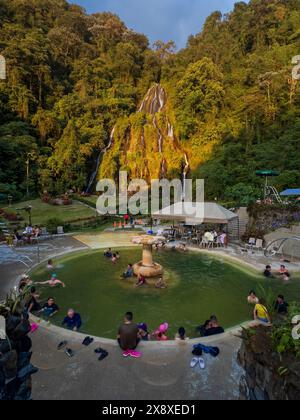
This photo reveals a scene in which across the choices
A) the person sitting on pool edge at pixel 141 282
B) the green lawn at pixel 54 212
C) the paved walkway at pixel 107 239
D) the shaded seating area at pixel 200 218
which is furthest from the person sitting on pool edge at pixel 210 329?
the green lawn at pixel 54 212

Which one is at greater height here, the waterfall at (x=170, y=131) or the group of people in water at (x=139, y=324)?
the waterfall at (x=170, y=131)

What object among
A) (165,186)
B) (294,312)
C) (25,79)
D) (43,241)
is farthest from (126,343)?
(25,79)

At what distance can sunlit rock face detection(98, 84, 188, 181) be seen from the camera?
122 ft

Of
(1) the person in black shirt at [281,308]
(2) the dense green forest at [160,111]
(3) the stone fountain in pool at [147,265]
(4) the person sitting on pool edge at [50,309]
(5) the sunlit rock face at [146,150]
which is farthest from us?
(5) the sunlit rock face at [146,150]

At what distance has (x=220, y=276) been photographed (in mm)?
11656

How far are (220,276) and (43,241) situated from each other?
36.7ft

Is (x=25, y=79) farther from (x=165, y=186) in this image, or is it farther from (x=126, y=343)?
(x=126, y=343)

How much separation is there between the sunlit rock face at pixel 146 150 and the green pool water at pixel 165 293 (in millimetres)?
24708

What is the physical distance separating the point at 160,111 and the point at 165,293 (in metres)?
39.6

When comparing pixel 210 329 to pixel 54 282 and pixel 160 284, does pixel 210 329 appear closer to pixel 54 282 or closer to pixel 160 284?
pixel 160 284

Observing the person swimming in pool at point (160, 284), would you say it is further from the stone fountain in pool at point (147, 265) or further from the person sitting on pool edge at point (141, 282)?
the stone fountain in pool at point (147, 265)

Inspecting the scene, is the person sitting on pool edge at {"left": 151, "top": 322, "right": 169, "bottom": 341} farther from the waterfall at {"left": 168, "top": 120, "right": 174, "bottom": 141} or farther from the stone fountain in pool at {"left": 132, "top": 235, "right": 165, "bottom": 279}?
the waterfall at {"left": 168, "top": 120, "right": 174, "bottom": 141}

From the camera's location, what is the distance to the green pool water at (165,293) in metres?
7.97

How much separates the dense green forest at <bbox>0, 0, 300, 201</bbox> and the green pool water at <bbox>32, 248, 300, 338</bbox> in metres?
12.7
